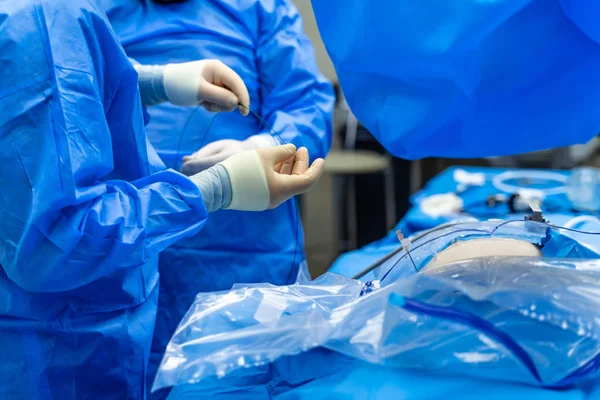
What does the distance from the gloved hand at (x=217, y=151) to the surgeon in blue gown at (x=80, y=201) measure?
0.53 feet

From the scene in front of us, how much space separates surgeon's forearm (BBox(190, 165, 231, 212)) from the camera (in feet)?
2.76

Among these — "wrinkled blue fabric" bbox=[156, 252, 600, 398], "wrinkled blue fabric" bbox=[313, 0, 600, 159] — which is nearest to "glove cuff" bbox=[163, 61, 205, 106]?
"wrinkled blue fabric" bbox=[313, 0, 600, 159]

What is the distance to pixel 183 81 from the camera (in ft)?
3.41

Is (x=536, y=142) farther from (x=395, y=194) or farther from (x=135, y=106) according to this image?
(x=395, y=194)

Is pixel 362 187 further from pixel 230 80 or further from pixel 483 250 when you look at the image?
pixel 483 250

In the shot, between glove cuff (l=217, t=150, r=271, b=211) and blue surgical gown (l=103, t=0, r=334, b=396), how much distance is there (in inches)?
12.6

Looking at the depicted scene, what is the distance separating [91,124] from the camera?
70 centimetres

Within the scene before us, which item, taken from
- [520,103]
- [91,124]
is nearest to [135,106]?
[91,124]

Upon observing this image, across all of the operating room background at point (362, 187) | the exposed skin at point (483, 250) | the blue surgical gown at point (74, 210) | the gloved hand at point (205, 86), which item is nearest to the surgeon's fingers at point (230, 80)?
the gloved hand at point (205, 86)

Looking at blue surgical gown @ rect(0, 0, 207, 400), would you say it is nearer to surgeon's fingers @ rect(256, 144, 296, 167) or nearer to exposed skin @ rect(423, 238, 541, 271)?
surgeon's fingers @ rect(256, 144, 296, 167)

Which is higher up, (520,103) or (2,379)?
(520,103)

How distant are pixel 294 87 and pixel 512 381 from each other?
0.86 m

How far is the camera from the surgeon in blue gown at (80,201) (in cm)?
66

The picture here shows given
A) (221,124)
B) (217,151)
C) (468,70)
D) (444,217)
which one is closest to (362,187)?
(444,217)
